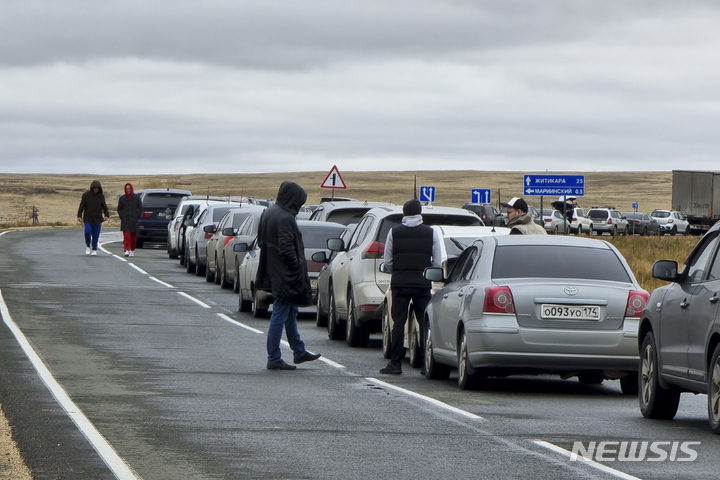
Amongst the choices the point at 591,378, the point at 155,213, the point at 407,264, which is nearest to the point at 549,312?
the point at 591,378

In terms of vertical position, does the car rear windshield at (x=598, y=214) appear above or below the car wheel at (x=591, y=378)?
below

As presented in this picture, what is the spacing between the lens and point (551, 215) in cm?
7931

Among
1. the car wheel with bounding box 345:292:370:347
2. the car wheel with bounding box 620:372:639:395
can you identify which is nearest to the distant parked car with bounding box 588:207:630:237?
the car wheel with bounding box 345:292:370:347

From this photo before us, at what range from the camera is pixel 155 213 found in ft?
140

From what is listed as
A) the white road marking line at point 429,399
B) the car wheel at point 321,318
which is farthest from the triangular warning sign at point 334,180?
the white road marking line at point 429,399

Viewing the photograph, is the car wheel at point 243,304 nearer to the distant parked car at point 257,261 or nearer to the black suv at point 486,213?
the distant parked car at point 257,261

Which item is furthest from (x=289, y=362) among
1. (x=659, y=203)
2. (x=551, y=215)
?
A: (x=659, y=203)

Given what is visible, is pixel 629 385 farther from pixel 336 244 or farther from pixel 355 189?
pixel 355 189

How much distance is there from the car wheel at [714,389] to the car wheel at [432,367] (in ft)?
13.5

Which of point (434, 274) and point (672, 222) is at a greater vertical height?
point (434, 274)

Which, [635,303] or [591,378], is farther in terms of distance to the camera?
[591,378]

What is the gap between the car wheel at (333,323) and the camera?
1764cm

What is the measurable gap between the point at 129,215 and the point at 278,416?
2686 centimetres

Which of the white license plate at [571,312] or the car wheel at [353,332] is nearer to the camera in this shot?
the white license plate at [571,312]
